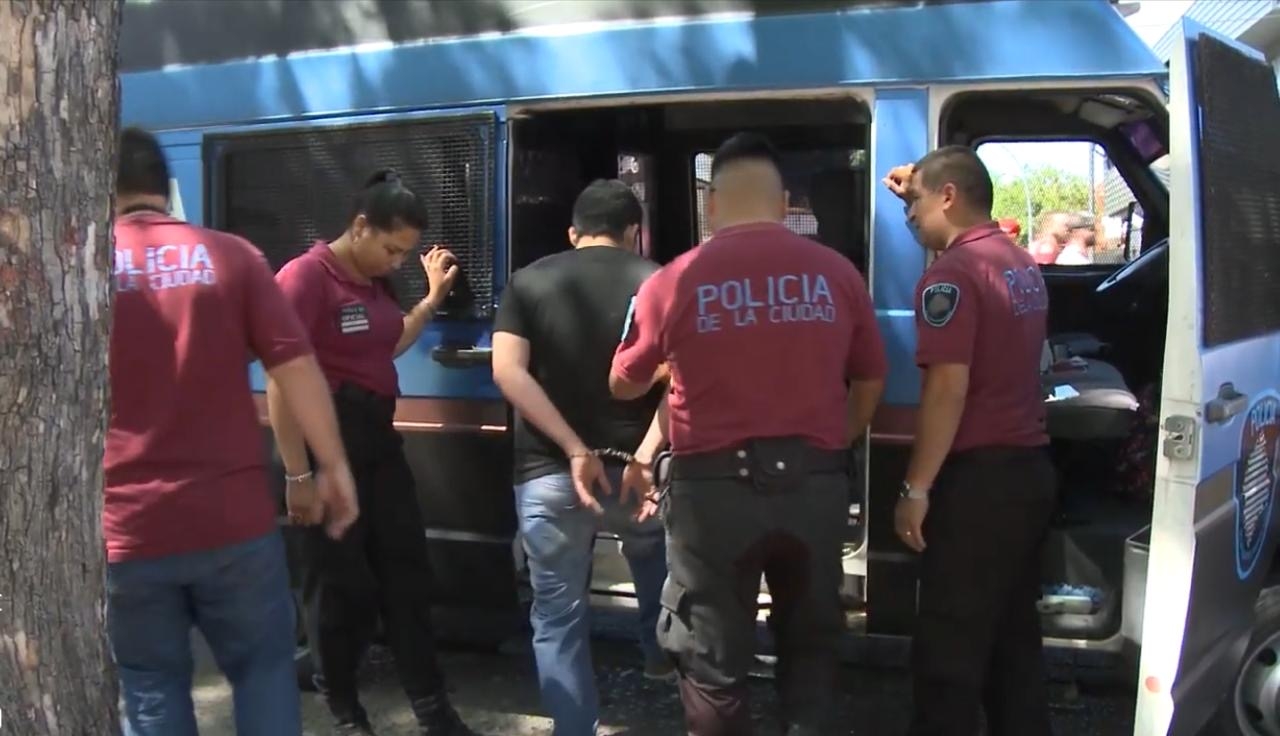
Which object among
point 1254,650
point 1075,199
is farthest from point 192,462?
point 1075,199

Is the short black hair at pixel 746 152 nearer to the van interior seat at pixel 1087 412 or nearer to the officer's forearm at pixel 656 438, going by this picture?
the officer's forearm at pixel 656 438

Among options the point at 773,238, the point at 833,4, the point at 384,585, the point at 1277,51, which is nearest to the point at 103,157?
the point at 773,238

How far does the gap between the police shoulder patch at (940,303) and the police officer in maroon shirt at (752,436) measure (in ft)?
0.60

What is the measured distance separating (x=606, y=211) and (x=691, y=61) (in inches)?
26.3

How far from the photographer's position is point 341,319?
11.3ft

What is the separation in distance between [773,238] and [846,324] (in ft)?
0.88

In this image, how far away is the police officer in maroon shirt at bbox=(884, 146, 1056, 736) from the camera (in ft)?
9.73

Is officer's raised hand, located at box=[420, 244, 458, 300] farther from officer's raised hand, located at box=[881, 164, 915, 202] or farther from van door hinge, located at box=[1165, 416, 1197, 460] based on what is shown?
van door hinge, located at box=[1165, 416, 1197, 460]

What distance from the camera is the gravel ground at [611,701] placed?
396 cm

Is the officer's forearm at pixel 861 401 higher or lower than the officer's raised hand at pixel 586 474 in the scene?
higher

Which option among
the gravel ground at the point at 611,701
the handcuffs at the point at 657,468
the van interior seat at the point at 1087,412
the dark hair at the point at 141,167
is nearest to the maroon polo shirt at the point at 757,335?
the handcuffs at the point at 657,468

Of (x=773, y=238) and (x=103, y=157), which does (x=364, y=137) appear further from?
(x=103, y=157)

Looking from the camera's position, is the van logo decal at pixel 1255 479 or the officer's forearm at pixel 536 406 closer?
the van logo decal at pixel 1255 479

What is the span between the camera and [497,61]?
388 centimetres
